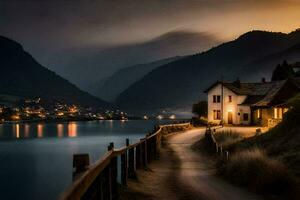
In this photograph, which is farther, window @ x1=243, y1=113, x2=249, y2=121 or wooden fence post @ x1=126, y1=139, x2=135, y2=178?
window @ x1=243, y1=113, x2=249, y2=121

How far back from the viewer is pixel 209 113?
8800 cm

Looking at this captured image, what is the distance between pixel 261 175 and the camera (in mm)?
17078

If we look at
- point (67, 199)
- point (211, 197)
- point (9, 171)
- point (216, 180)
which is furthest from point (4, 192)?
point (67, 199)

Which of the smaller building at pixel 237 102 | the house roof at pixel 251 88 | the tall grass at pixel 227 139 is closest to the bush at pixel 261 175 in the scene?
the tall grass at pixel 227 139

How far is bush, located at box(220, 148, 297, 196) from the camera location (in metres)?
16.1

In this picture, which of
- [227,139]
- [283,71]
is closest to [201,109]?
[283,71]

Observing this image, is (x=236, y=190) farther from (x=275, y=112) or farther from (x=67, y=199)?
(x=275, y=112)

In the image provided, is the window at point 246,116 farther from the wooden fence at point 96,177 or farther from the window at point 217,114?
the wooden fence at point 96,177

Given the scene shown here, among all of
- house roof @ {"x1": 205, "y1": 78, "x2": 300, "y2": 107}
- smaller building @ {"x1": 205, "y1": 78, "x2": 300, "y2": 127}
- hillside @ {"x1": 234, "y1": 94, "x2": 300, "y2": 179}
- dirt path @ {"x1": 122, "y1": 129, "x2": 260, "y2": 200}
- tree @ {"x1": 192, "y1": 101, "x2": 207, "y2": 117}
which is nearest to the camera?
dirt path @ {"x1": 122, "y1": 129, "x2": 260, "y2": 200}

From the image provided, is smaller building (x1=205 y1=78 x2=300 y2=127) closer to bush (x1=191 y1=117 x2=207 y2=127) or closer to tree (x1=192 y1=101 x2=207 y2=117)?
bush (x1=191 y1=117 x2=207 y2=127)

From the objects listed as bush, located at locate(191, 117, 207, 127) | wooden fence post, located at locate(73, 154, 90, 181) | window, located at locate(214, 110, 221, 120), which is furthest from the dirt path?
window, located at locate(214, 110, 221, 120)

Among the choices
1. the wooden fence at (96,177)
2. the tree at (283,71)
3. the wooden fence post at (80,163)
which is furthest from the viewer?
the tree at (283,71)

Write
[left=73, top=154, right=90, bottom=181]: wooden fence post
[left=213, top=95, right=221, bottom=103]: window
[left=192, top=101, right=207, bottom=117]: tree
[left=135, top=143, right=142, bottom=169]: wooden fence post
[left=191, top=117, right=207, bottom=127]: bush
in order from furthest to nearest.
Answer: [left=192, top=101, right=207, bottom=117]: tree, [left=213, top=95, right=221, bottom=103]: window, [left=191, top=117, right=207, bottom=127]: bush, [left=135, top=143, right=142, bottom=169]: wooden fence post, [left=73, top=154, right=90, bottom=181]: wooden fence post

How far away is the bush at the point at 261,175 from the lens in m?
16.1
